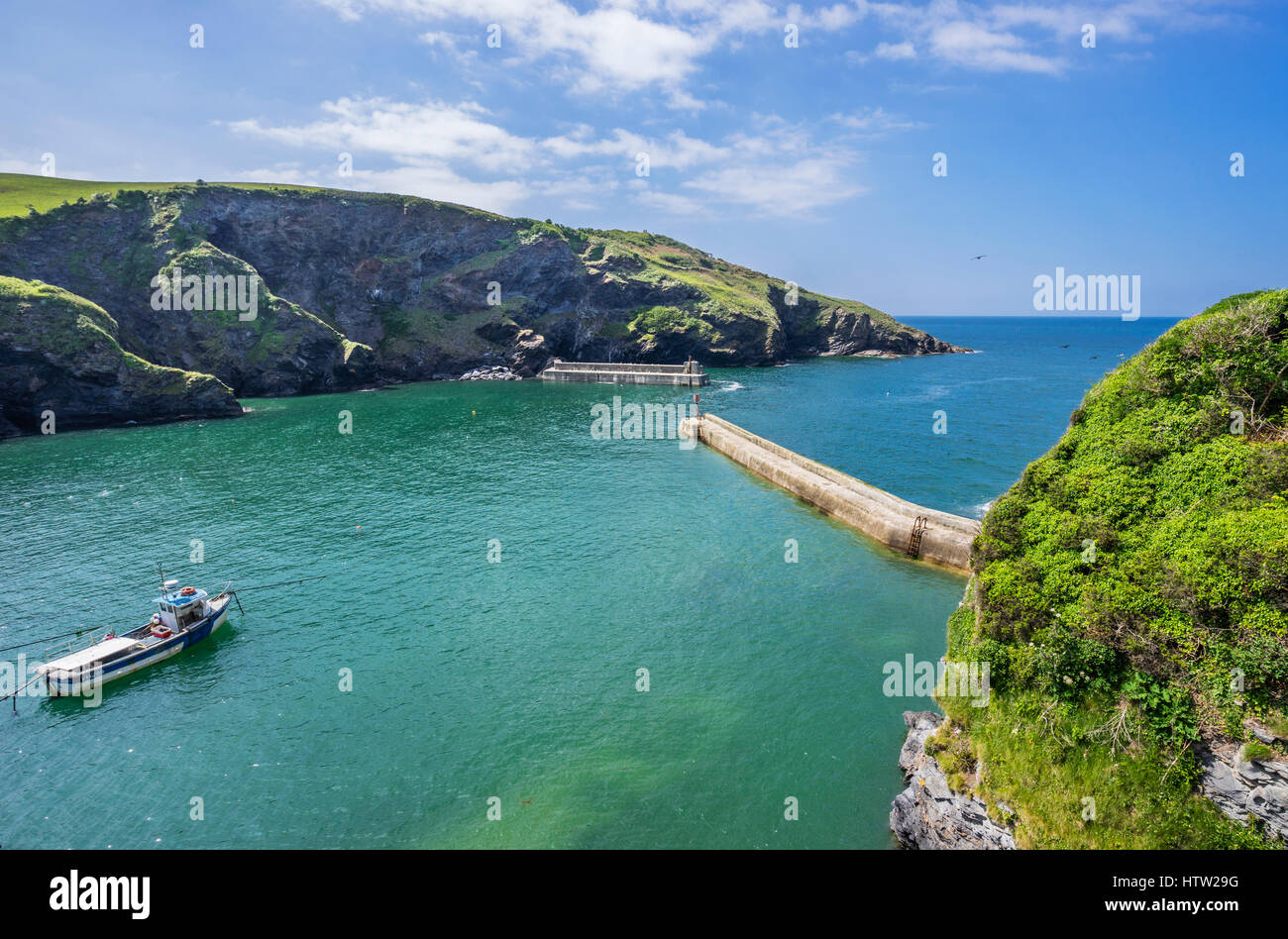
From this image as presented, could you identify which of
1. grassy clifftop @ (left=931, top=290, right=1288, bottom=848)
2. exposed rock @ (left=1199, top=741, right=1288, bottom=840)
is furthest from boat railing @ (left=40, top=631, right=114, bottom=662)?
exposed rock @ (left=1199, top=741, right=1288, bottom=840)

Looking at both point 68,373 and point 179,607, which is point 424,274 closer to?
point 68,373

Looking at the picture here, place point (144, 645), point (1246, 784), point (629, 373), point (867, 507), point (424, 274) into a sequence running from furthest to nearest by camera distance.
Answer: point (424, 274) < point (629, 373) < point (867, 507) < point (144, 645) < point (1246, 784)

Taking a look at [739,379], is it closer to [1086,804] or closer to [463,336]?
[463,336]

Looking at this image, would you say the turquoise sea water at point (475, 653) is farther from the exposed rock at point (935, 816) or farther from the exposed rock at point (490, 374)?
the exposed rock at point (490, 374)

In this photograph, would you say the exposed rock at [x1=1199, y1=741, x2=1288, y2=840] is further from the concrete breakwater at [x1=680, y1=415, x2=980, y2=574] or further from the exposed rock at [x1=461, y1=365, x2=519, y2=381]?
the exposed rock at [x1=461, y1=365, x2=519, y2=381]

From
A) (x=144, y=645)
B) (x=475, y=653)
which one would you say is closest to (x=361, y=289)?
(x=144, y=645)

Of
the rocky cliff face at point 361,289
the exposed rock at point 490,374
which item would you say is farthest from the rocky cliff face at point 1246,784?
the exposed rock at point 490,374
